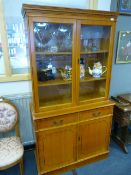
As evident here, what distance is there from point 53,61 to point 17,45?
0.51 m

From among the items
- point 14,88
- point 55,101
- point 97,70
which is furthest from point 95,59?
point 14,88

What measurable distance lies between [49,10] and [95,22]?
1.68 feet

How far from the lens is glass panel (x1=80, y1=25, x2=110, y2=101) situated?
5.86 ft

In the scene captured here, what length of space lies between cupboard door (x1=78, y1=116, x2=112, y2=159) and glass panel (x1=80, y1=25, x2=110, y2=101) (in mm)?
324

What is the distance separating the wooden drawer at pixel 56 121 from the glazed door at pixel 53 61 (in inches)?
5.1

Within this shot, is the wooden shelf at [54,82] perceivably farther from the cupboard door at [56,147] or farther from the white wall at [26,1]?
the cupboard door at [56,147]

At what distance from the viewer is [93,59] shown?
6.39 feet

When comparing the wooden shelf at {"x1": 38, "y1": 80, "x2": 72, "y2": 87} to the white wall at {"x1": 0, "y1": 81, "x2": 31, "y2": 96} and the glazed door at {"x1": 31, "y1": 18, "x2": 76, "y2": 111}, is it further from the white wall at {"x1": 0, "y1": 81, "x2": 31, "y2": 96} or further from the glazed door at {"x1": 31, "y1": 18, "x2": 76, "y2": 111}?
the white wall at {"x1": 0, "y1": 81, "x2": 31, "y2": 96}

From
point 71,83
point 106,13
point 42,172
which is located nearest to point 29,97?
point 71,83

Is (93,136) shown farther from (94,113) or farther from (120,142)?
(120,142)

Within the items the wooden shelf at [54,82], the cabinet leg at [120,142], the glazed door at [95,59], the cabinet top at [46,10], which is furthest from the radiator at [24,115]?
the cabinet leg at [120,142]

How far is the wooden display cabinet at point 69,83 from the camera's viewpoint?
5.08ft

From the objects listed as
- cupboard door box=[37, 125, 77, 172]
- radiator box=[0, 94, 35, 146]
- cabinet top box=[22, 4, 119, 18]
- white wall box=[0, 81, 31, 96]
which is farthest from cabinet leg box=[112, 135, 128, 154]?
cabinet top box=[22, 4, 119, 18]

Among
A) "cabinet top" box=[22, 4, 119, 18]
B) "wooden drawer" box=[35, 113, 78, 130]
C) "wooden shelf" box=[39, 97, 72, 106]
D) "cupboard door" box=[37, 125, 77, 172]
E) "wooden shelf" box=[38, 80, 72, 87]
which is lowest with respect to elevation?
"cupboard door" box=[37, 125, 77, 172]
